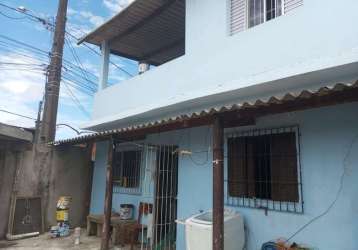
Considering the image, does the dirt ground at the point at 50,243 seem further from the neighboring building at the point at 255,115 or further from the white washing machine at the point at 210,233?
the white washing machine at the point at 210,233

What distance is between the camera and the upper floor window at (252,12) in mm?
6424

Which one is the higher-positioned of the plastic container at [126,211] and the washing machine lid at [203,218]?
the washing machine lid at [203,218]

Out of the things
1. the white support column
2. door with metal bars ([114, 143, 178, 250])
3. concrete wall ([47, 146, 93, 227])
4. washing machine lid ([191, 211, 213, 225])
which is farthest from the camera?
concrete wall ([47, 146, 93, 227])

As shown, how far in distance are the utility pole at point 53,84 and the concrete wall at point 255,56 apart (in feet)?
12.8

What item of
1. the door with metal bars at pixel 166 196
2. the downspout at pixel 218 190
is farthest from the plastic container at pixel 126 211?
the downspout at pixel 218 190

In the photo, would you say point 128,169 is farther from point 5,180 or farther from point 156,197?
point 5,180

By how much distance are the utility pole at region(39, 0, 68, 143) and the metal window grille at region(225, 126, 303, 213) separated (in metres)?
7.60

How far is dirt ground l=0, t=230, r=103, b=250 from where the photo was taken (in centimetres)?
827

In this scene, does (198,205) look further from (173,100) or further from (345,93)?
(345,93)

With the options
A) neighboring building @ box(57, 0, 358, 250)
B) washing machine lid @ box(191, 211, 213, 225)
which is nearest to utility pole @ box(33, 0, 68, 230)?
neighboring building @ box(57, 0, 358, 250)

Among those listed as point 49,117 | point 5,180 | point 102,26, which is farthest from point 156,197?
point 49,117

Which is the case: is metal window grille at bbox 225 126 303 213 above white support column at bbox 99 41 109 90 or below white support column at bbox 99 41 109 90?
below

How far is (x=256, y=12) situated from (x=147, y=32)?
4.07m

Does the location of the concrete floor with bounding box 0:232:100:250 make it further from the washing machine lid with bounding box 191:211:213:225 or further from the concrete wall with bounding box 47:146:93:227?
the washing machine lid with bounding box 191:211:213:225
